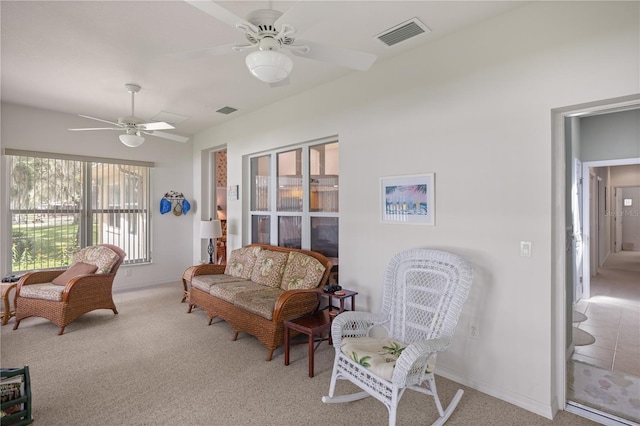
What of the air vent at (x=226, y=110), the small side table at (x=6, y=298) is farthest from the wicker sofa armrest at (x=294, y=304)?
the small side table at (x=6, y=298)

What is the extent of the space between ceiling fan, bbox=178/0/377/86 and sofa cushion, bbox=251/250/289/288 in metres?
2.43

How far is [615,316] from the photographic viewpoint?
10.6 ft

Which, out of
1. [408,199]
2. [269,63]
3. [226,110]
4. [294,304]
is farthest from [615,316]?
[226,110]

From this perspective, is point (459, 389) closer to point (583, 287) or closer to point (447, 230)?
point (447, 230)

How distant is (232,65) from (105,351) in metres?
3.08

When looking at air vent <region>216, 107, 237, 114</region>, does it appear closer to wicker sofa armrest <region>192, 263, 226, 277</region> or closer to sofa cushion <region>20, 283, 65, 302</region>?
wicker sofa armrest <region>192, 263, 226, 277</region>

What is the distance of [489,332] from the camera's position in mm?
2572

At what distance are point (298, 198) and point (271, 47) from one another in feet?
8.68

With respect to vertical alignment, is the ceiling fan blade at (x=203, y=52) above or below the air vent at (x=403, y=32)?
below

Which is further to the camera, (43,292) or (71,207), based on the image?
(71,207)

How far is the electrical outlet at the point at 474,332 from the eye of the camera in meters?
2.63

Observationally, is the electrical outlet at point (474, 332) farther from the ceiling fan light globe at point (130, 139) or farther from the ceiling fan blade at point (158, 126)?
the ceiling fan light globe at point (130, 139)

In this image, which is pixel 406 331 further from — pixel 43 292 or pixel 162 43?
pixel 43 292

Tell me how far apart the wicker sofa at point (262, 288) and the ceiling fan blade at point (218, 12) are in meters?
2.25
